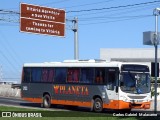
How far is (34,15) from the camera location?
130 ft

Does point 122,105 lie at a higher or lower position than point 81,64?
lower

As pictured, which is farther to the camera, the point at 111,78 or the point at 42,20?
the point at 42,20

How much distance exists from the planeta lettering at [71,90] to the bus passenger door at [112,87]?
187cm

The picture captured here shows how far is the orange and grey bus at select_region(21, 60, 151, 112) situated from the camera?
86.2 feet

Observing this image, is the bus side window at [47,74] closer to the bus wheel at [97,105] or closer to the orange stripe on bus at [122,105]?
the bus wheel at [97,105]

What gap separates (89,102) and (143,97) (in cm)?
317

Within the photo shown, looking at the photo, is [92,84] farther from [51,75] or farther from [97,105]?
[51,75]

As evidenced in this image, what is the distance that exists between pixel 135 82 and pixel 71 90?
14.5 ft

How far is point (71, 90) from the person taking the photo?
29.1m

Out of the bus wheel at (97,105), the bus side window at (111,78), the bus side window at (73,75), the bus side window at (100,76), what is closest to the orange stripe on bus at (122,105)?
the bus wheel at (97,105)

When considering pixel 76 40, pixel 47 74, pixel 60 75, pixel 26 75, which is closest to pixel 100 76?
pixel 60 75

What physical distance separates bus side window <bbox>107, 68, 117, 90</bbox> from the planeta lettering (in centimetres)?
187

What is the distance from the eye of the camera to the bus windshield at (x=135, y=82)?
2619cm

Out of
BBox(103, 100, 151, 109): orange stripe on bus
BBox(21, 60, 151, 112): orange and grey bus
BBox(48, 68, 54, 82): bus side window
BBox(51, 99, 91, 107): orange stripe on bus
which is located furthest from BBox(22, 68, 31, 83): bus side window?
BBox(103, 100, 151, 109): orange stripe on bus
